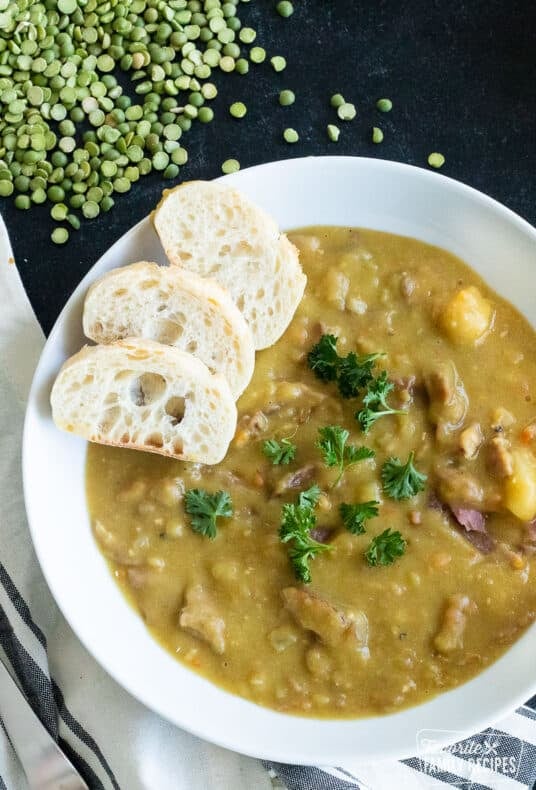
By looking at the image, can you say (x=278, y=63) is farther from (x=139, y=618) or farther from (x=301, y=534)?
(x=139, y=618)

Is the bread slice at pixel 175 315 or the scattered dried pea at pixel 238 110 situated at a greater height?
the scattered dried pea at pixel 238 110

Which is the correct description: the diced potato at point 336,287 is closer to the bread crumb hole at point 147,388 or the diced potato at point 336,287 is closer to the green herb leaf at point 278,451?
the green herb leaf at point 278,451

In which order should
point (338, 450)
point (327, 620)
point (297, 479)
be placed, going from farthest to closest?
1. point (297, 479)
2. point (338, 450)
3. point (327, 620)

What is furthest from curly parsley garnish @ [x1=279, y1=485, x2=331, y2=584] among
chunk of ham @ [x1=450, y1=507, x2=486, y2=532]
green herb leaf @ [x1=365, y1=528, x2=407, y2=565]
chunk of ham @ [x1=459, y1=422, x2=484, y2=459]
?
chunk of ham @ [x1=459, y1=422, x2=484, y2=459]

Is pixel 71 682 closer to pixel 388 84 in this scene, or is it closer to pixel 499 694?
pixel 499 694

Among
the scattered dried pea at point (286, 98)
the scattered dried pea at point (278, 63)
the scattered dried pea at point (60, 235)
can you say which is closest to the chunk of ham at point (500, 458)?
the scattered dried pea at point (286, 98)

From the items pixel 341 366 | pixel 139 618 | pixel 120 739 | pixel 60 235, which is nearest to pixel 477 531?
pixel 341 366
